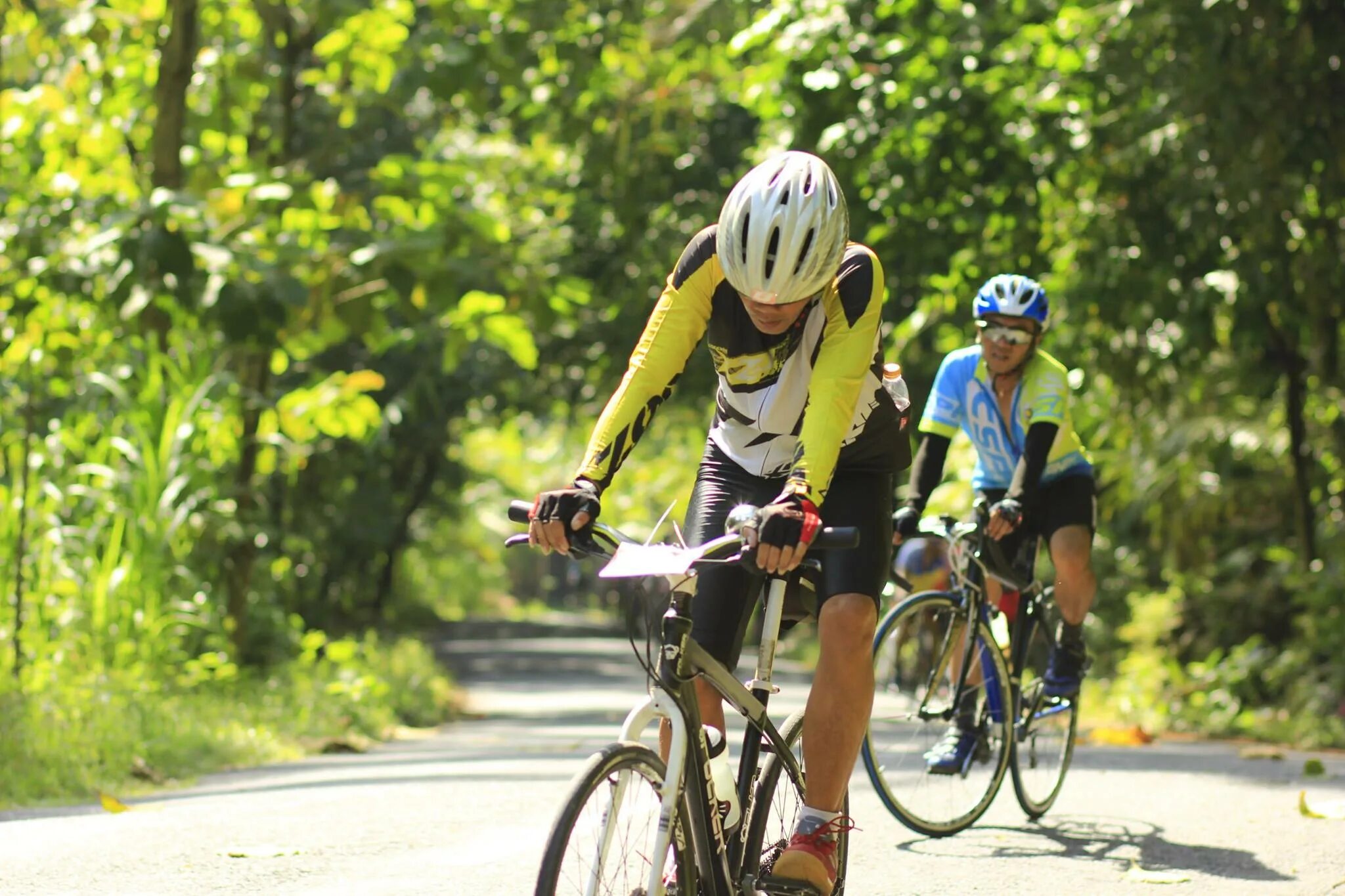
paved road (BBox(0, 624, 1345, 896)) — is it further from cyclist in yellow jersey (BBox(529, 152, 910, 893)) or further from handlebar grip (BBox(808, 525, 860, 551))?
handlebar grip (BBox(808, 525, 860, 551))

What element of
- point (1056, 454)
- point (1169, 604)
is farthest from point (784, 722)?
point (1169, 604)

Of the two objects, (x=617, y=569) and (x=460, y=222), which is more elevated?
(x=460, y=222)

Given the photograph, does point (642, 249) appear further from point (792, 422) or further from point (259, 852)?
point (792, 422)

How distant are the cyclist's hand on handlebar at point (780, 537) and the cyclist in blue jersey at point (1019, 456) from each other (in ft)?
9.39

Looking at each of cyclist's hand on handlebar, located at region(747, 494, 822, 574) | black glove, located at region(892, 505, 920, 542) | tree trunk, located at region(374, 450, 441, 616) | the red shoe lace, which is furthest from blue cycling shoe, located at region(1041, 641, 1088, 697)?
tree trunk, located at region(374, 450, 441, 616)

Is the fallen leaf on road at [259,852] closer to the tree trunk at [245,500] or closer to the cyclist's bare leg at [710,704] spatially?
the cyclist's bare leg at [710,704]

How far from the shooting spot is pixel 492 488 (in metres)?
46.4

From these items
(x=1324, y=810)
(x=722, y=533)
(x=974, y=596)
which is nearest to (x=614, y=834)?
(x=722, y=533)

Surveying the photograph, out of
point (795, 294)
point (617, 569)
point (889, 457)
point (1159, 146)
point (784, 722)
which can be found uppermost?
point (1159, 146)

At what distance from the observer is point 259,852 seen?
5586mm

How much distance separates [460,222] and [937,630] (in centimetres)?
580

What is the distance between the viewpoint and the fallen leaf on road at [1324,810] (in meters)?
6.87

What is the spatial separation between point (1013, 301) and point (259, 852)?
3.40m

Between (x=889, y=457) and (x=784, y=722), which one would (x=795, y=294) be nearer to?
(x=889, y=457)
